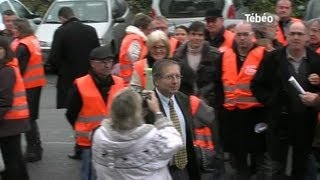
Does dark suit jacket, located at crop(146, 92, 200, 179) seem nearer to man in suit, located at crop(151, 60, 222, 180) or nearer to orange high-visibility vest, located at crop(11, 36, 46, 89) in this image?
man in suit, located at crop(151, 60, 222, 180)

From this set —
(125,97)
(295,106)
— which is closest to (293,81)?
(295,106)

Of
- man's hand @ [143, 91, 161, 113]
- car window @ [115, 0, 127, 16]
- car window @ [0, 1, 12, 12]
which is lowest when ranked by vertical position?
car window @ [115, 0, 127, 16]

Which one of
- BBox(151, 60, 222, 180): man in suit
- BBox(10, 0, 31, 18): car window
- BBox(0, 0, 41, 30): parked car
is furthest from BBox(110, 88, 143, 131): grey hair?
BBox(10, 0, 31, 18): car window

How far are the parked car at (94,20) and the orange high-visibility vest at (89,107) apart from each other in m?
9.58

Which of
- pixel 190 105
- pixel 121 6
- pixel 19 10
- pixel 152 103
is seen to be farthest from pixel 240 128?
pixel 19 10

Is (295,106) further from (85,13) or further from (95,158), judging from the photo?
(85,13)

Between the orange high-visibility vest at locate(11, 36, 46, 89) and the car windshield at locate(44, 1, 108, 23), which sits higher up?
the orange high-visibility vest at locate(11, 36, 46, 89)

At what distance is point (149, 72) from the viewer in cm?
543

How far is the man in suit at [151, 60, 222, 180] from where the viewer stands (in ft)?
16.7

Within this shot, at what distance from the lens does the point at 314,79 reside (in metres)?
6.38

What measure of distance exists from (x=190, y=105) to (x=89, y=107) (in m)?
1.50

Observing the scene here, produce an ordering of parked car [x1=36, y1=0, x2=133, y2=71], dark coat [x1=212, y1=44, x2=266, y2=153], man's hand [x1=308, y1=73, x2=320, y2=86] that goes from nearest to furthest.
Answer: man's hand [x1=308, y1=73, x2=320, y2=86]
dark coat [x1=212, y1=44, x2=266, y2=153]
parked car [x1=36, y1=0, x2=133, y2=71]

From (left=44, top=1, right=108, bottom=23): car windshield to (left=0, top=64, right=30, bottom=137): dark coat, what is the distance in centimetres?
1016

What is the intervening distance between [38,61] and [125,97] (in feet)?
15.0
